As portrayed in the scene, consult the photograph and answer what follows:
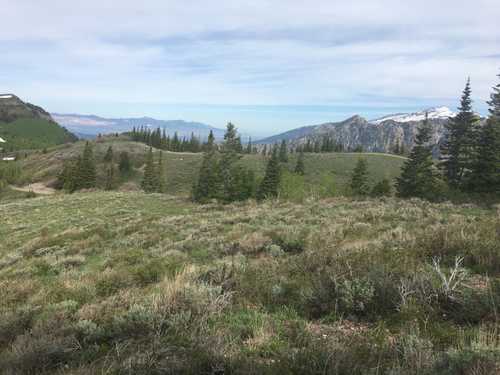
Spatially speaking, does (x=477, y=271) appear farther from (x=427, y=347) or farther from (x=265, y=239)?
(x=265, y=239)

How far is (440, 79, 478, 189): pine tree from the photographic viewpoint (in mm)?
34531

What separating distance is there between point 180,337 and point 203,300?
95 cm

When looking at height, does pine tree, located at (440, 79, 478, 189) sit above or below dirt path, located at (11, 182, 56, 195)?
above

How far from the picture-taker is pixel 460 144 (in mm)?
35938

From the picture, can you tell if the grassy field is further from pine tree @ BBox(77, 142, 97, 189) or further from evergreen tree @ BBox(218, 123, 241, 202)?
pine tree @ BBox(77, 142, 97, 189)

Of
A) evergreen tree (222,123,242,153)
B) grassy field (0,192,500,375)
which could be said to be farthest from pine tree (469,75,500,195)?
evergreen tree (222,123,242,153)

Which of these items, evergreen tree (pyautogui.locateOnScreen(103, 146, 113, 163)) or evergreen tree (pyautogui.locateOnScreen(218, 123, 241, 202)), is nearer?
evergreen tree (pyautogui.locateOnScreen(218, 123, 241, 202))

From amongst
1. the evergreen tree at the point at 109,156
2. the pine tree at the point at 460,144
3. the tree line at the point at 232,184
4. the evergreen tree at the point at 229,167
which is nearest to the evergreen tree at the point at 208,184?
the tree line at the point at 232,184

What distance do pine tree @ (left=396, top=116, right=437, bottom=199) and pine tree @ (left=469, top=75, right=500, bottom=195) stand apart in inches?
154

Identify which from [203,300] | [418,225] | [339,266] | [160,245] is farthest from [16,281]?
[418,225]

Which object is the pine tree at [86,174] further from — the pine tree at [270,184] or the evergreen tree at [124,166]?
the pine tree at [270,184]

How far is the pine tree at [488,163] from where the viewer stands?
2894 centimetres

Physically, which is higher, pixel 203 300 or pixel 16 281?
pixel 203 300

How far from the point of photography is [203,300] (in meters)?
4.66
